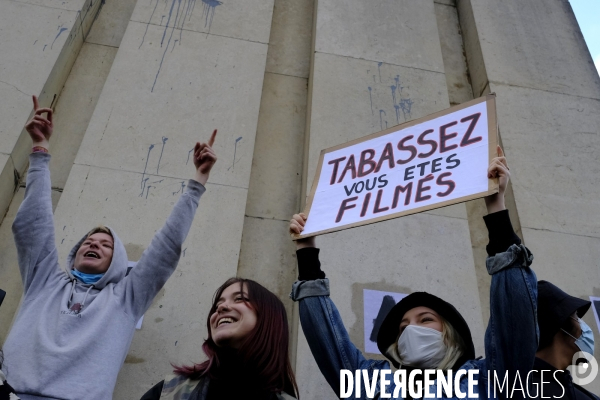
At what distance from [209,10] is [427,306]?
11.6 ft

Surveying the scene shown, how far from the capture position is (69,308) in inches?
89.3

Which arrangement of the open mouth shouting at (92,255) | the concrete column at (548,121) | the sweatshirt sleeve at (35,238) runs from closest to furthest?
the sweatshirt sleeve at (35,238) → the open mouth shouting at (92,255) → the concrete column at (548,121)

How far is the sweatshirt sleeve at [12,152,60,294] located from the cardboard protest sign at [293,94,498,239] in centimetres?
115

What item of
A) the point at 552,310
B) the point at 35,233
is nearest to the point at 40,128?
the point at 35,233

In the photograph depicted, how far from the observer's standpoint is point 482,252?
3885 mm

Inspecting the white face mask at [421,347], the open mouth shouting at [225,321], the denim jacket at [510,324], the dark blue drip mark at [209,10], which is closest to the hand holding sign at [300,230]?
the open mouth shouting at [225,321]

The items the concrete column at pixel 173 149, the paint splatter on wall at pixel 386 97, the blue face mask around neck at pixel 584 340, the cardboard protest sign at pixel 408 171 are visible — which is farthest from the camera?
the paint splatter on wall at pixel 386 97

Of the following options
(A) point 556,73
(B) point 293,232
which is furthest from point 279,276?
(A) point 556,73

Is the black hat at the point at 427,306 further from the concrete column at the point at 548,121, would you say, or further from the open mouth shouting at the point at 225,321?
the concrete column at the point at 548,121

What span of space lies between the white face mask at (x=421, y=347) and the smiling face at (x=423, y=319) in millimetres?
41

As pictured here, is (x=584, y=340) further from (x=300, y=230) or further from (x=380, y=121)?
(x=380, y=121)

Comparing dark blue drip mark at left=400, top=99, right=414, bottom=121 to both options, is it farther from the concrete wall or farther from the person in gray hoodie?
the person in gray hoodie

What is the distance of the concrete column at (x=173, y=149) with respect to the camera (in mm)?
3033

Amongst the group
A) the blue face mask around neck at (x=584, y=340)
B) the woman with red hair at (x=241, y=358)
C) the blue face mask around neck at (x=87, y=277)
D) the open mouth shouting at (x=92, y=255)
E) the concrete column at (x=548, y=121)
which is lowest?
the woman with red hair at (x=241, y=358)
